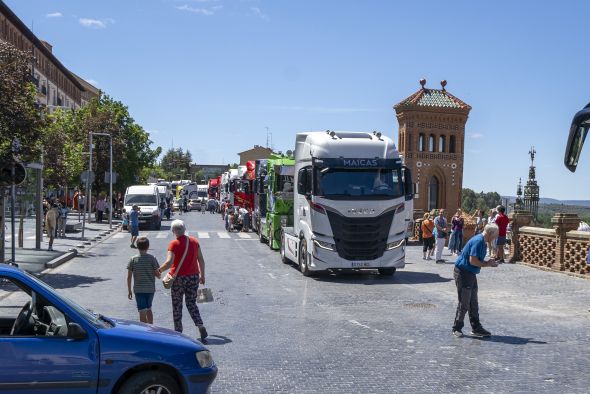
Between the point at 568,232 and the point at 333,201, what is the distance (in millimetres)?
6928

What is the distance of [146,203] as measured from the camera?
1617 inches

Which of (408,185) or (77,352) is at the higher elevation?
(408,185)

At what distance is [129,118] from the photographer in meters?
56.3

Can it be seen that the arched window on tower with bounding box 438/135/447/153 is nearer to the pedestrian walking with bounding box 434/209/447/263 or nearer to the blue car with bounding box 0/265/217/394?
the pedestrian walking with bounding box 434/209/447/263

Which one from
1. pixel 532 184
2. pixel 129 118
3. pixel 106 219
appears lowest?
pixel 106 219

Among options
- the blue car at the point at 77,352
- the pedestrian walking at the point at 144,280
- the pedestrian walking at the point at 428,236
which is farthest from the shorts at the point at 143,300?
the pedestrian walking at the point at 428,236

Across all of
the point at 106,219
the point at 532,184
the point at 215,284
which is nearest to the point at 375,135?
the point at 215,284

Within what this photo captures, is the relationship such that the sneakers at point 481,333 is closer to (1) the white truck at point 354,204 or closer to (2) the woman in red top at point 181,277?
(2) the woman in red top at point 181,277

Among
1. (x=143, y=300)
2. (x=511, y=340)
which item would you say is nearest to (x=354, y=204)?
(x=511, y=340)

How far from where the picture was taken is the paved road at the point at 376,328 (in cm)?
823

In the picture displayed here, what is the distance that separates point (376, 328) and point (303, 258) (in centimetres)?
760

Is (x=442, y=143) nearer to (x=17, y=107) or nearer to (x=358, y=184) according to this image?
(x=358, y=184)

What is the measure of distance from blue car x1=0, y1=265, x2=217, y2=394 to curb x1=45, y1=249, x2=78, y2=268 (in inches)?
545

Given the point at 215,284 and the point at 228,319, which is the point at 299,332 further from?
the point at 215,284
